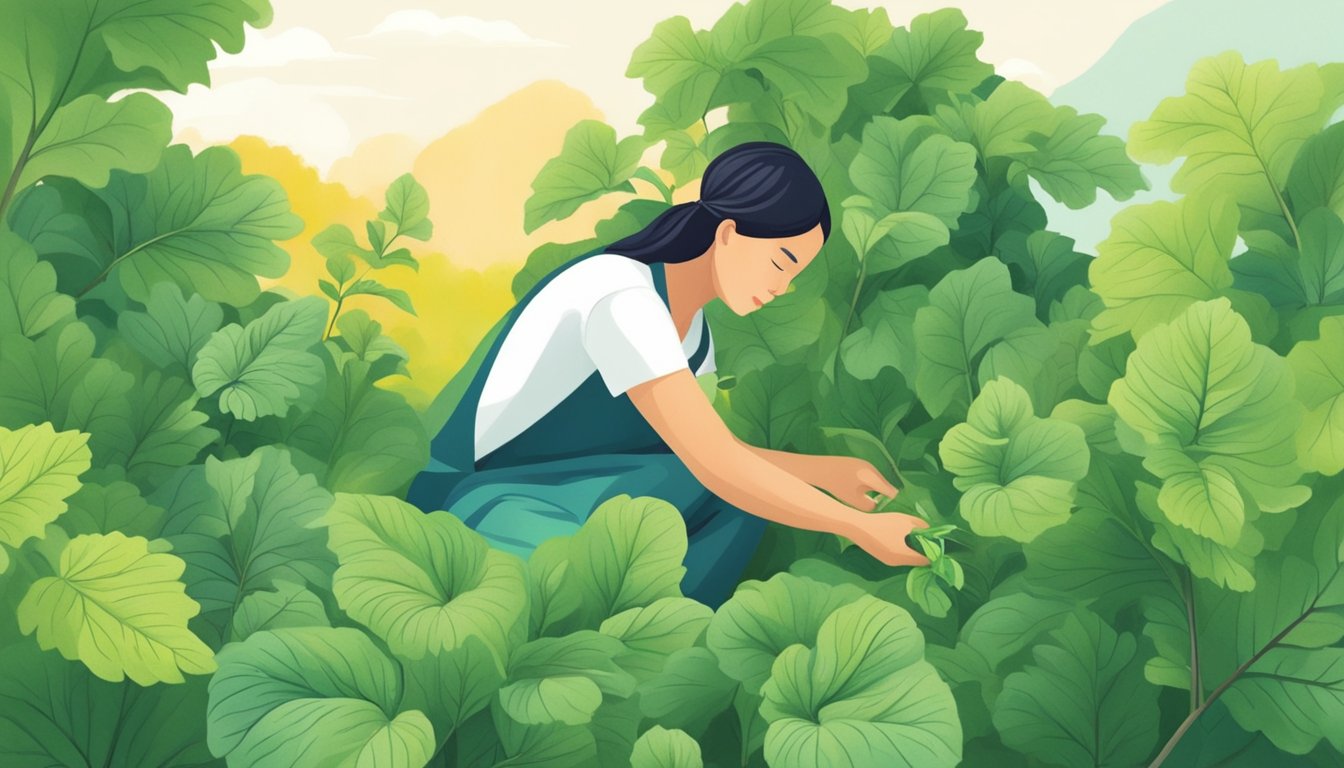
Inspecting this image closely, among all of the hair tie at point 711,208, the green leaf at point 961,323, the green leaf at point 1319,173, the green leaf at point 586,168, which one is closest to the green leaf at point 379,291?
the green leaf at point 586,168

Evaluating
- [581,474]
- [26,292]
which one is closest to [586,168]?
[581,474]

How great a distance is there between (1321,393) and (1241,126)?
22 centimetres

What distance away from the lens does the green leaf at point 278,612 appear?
0.74 meters

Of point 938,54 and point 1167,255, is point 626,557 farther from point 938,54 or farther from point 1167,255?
point 938,54

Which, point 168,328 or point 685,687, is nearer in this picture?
point 685,687

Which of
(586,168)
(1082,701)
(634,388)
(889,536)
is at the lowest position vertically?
(1082,701)

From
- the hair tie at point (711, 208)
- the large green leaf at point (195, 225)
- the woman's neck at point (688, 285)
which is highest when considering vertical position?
the large green leaf at point (195, 225)

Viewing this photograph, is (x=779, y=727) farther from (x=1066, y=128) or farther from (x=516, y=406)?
(x=1066, y=128)

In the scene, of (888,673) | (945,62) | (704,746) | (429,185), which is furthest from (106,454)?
(429,185)

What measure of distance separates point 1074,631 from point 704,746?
22 centimetres

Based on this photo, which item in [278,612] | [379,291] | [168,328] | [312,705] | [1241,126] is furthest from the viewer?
[379,291]

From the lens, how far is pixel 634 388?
90cm

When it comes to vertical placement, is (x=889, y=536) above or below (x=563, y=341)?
below

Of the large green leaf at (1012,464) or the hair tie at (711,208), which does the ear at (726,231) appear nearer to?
the hair tie at (711,208)
